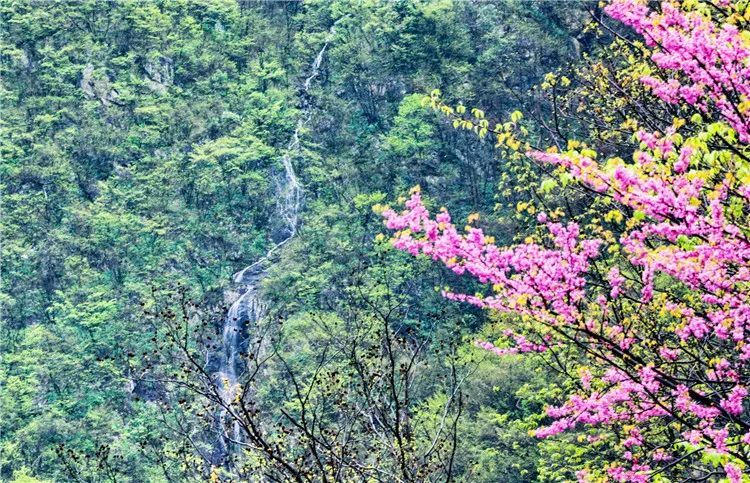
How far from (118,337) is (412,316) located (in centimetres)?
896

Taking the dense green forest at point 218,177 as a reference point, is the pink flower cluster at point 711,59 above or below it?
above

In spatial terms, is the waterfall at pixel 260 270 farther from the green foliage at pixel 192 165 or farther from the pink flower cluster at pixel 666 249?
the pink flower cluster at pixel 666 249

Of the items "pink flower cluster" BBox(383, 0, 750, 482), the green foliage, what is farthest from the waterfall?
"pink flower cluster" BBox(383, 0, 750, 482)

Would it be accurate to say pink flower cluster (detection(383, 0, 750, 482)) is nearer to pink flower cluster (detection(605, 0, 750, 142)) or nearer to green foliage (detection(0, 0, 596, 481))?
pink flower cluster (detection(605, 0, 750, 142))

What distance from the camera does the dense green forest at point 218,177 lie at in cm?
2395

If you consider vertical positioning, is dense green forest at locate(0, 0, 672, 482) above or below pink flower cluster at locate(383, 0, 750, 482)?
below

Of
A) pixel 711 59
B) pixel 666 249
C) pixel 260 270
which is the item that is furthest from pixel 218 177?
pixel 711 59

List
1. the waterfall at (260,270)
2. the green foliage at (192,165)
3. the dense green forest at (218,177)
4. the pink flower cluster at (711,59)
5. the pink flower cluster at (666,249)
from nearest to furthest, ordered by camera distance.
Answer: the pink flower cluster at (666,249)
the pink flower cluster at (711,59)
the dense green forest at (218,177)
the green foliage at (192,165)
the waterfall at (260,270)

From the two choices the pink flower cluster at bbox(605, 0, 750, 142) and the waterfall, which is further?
the waterfall

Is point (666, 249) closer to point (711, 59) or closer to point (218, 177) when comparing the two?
point (711, 59)

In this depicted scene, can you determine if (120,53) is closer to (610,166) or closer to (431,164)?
(431,164)

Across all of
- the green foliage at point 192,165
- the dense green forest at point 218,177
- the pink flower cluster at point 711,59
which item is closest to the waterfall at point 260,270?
the dense green forest at point 218,177

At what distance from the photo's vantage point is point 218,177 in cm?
2883

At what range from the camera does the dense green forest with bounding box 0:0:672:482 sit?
78.6ft
